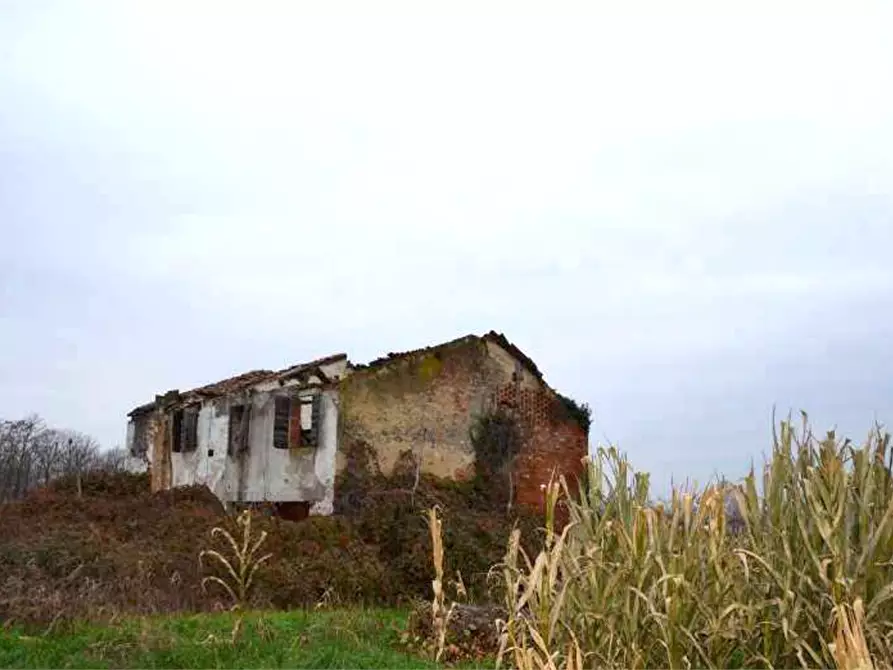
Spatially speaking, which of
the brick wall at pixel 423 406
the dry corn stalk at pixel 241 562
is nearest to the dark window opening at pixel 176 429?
the brick wall at pixel 423 406

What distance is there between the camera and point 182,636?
1241cm

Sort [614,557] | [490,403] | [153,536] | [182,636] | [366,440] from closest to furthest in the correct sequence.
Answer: [614,557] → [182,636] → [153,536] → [366,440] → [490,403]

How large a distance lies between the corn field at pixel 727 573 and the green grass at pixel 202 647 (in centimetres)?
521

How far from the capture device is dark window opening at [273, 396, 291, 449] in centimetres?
2523

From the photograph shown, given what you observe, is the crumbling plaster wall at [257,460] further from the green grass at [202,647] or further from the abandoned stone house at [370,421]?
the green grass at [202,647]

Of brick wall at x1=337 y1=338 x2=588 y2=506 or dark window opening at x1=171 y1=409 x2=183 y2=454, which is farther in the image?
dark window opening at x1=171 y1=409 x2=183 y2=454

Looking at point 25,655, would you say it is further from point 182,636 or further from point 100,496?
point 100,496

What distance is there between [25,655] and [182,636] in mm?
1877

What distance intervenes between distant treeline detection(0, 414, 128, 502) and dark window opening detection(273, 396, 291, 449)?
902 inches

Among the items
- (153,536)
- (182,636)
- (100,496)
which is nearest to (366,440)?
(153,536)

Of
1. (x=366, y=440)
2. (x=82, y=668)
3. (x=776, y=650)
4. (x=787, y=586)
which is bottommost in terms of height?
(x=82, y=668)

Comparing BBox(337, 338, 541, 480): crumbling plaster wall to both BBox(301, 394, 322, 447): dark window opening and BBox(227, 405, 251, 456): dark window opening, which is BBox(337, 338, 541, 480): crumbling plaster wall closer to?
BBox(301, 394, 322, 447): dark window opening

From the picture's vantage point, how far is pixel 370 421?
24656mm

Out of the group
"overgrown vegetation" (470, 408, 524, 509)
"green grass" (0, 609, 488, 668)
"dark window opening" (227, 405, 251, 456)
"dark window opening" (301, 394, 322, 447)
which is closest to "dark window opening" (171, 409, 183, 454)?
"dark window opening" (227, 405, 251, 456)
